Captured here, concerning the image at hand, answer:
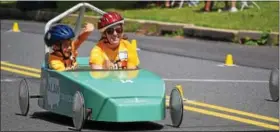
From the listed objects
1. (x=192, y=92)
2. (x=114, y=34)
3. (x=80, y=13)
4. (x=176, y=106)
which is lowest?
(x=192, y=92)

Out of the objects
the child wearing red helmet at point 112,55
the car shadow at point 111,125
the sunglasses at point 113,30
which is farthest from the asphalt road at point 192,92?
the sunglasses at point 113,30

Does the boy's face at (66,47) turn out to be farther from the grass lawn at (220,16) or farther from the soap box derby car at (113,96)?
the grass lawn at (220,16)

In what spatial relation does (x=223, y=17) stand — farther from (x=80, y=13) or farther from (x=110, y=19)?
(x=110, y=19)

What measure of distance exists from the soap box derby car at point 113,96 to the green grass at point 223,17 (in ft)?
36.7

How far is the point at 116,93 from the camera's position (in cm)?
911

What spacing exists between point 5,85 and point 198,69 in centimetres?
350

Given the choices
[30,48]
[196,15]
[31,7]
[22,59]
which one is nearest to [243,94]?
[22,59]

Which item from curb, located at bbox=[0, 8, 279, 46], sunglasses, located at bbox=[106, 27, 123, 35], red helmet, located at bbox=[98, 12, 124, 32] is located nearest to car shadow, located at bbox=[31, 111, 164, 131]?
sunglasses, located at bbox=[106, 27, 123, 35]

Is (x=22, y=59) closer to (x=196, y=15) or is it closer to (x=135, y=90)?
(x=196, y=15)

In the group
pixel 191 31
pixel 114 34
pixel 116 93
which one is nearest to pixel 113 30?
pixel 114 34

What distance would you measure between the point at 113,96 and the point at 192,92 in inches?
183

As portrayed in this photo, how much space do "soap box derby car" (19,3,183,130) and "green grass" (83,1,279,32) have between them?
11185 mm

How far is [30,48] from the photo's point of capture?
67.8ft

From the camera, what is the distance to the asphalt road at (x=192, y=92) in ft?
35.4
